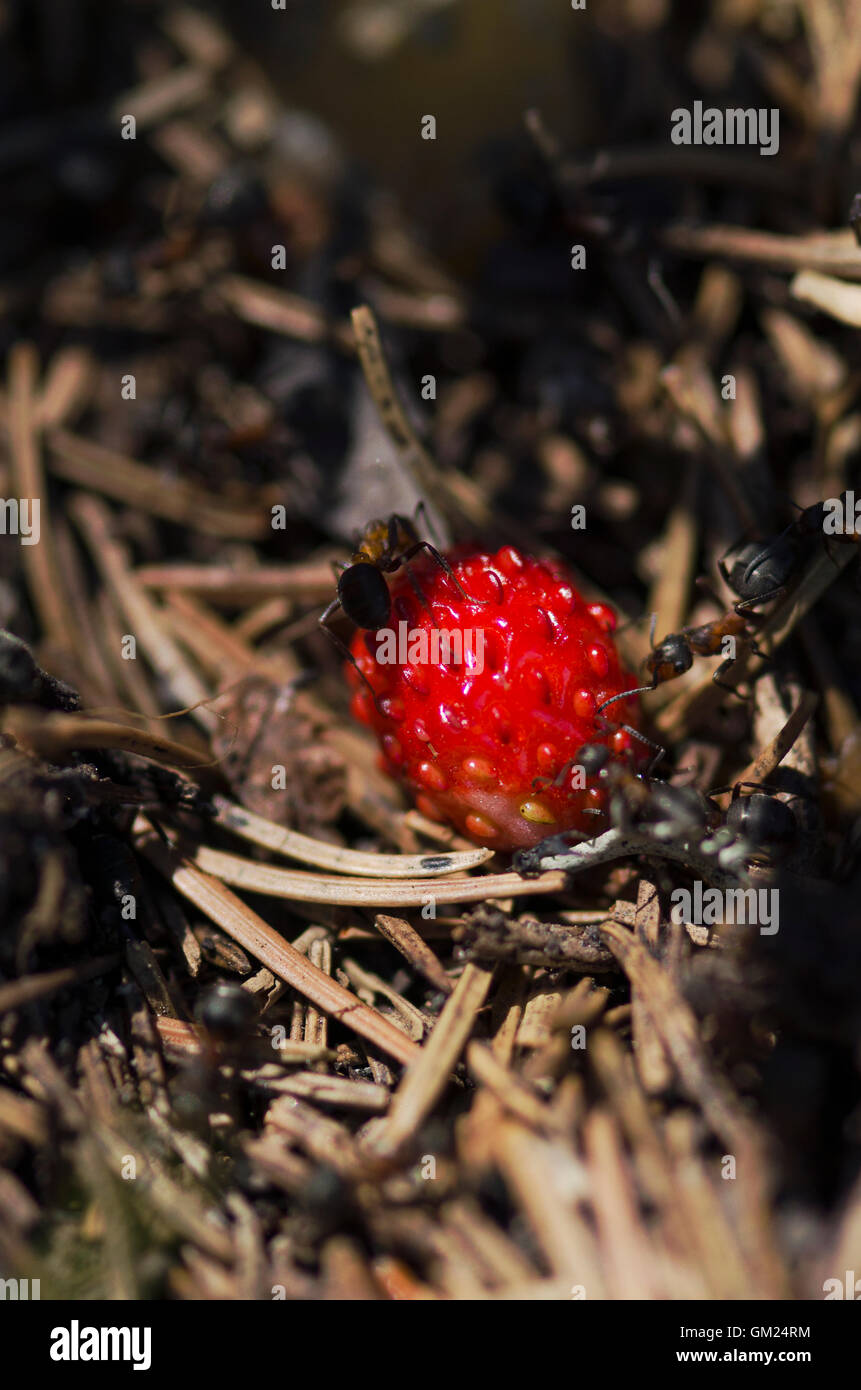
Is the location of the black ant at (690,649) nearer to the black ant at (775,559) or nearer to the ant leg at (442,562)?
the black ant at (775,559)

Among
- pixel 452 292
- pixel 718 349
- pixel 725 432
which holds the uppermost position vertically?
pixel 452 292

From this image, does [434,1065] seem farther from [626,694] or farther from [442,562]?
[442,562]

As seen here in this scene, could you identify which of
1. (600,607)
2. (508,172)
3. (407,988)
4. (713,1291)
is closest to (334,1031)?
(407,988)

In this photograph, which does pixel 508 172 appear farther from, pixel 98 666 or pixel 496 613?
pixel 98 666

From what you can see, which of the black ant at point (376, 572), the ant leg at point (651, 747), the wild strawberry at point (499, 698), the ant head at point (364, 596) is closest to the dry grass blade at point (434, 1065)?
the wild strawberry at point (499, 698)

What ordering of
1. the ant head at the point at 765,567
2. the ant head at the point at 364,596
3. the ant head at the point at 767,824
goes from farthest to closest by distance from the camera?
1. the ant head at the point at 765,567
2. the ant head at the point at 364,596
3. the ant head at the point at 767,824

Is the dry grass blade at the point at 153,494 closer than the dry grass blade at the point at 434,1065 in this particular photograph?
No
